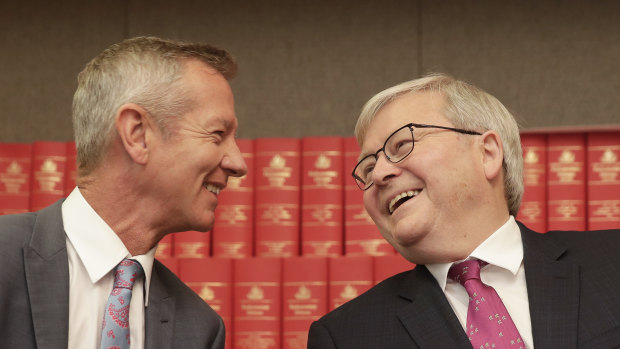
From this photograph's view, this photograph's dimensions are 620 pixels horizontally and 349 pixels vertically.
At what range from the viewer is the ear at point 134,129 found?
5.02ft

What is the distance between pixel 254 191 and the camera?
2.24 m

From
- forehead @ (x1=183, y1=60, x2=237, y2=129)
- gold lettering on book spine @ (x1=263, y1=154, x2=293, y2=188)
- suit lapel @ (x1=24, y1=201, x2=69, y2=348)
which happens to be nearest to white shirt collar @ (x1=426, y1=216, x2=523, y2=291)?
forehead @ (x1=183, y1=60, x2=237, y2=129)

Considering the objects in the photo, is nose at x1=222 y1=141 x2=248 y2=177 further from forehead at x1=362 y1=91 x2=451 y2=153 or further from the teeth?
forehead at x1=362 y1=91 x2=451 y2=153

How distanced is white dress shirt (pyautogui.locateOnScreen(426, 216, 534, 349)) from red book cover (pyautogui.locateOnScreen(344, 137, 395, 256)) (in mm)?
503

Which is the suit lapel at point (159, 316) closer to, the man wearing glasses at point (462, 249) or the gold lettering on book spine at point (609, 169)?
the man wearing glasses at point (462, 249)

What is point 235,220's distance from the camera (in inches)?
87.5

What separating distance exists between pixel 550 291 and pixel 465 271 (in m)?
0.17

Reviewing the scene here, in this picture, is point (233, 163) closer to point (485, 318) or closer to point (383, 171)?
point (383, 171)

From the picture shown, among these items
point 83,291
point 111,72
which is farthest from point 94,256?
point 111,72

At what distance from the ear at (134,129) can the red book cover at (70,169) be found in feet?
2.57

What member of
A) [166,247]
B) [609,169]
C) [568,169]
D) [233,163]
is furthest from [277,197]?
[609,169]

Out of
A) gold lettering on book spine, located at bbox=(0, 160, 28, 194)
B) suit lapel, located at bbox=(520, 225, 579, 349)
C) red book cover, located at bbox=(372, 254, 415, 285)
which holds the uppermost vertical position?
gold lettering on book spine, located at bbox=(0, 160, 28, 194)

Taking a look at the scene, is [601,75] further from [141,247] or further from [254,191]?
[141,247]

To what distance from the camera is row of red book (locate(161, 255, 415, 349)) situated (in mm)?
2133
